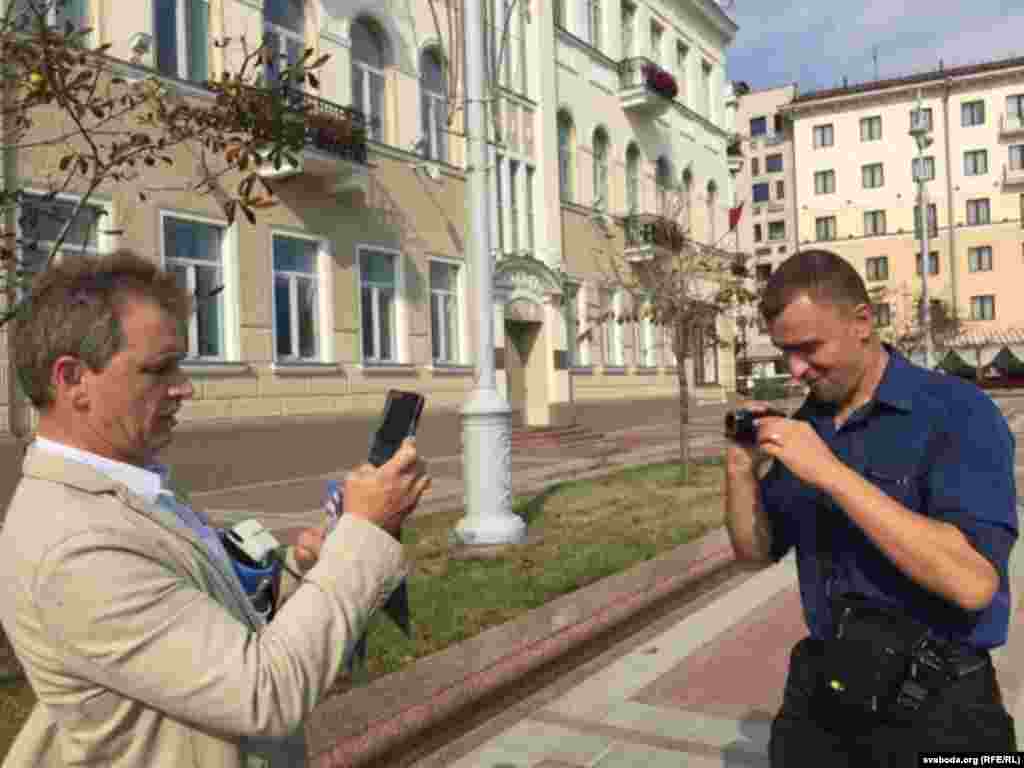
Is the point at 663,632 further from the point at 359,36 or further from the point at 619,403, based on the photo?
the point at 619,403

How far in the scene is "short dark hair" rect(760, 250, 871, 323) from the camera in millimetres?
2158

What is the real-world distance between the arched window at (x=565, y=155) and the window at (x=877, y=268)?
131ft

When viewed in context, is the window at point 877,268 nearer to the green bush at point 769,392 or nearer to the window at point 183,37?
→ the window at point 183,37

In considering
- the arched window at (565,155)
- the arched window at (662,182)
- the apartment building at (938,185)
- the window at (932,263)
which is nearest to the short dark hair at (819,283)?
the arched window at (565,155)

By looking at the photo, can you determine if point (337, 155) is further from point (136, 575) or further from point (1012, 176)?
point (1012, 176)

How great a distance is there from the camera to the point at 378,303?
16.3 meters

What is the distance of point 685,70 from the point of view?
2931cm

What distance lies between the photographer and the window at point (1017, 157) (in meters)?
53.0

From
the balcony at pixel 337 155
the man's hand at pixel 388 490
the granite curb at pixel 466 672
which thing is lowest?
the granite curb at pixel 466 672

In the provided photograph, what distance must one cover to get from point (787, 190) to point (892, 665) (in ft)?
233

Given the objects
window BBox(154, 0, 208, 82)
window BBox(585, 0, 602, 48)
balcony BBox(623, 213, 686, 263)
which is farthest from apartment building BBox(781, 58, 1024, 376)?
window BBox(154, 0, 208, 82)

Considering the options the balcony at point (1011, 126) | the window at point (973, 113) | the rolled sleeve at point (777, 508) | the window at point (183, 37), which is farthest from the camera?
the window at point (973, 113)

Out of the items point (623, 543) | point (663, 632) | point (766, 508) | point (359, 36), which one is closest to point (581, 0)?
point (359, 36)

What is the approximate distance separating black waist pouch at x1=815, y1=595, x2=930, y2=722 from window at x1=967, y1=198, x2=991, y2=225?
59.6 metres
